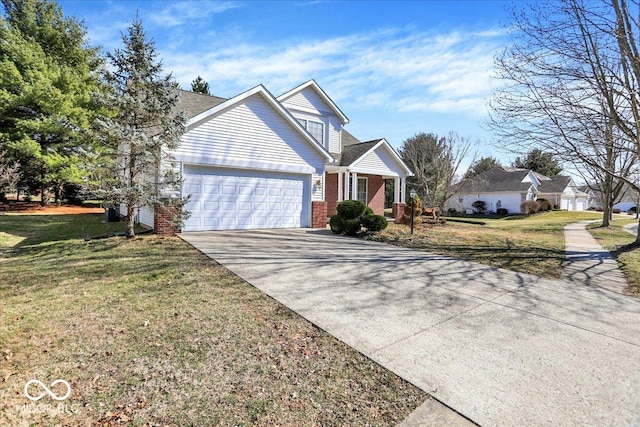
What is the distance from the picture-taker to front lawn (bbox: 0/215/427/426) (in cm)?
260

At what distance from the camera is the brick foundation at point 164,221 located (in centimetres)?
1059

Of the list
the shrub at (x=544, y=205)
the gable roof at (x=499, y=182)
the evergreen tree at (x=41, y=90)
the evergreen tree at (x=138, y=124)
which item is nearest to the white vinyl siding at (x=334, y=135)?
the evergreen tree at (x=138, y=124)

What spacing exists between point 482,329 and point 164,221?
9.64m

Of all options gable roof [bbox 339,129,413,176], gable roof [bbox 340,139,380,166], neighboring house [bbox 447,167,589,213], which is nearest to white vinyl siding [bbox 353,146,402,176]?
gable roof [bbox 339,129,413,176]

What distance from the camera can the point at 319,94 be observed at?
1898 cm

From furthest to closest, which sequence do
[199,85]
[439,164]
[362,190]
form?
1. [199,85]
2. [439,164]
3. [362,190]

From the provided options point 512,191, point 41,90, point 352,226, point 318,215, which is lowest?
point 352,226

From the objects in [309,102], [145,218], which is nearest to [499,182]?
[309,102]

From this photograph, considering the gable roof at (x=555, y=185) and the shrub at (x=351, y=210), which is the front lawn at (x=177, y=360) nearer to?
the shrub at (x=351, y=210)

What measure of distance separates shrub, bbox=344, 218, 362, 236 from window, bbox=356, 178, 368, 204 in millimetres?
8566

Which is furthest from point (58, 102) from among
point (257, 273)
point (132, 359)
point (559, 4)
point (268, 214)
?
point (559, 4)

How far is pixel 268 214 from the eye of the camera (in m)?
→ 13.3

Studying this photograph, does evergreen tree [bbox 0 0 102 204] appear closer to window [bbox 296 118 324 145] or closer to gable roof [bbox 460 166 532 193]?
window [bbox 296 118 324 145]

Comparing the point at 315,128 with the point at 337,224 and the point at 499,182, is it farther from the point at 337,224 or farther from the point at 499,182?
the point at 499,182
